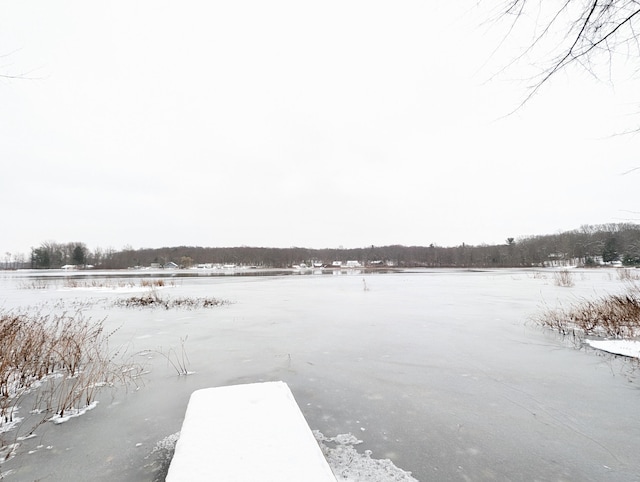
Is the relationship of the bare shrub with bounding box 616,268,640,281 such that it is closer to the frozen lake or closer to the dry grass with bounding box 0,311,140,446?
the frozen lake

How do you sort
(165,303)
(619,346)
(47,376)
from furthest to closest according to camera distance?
(165,303) → (619,346) → (47,376)

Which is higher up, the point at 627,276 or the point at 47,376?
the point at 627,276

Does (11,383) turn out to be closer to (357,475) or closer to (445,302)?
A: (357,475)

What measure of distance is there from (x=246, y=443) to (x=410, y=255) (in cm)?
10429

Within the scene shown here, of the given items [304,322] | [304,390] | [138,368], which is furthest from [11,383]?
[304,322]

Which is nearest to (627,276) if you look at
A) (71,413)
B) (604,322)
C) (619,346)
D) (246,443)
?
(604,322)

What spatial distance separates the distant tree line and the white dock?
71989 mm

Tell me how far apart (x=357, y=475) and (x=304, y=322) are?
21.7 ft

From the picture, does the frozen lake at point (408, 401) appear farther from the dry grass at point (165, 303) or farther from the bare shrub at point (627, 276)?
the bare shrub at point (627, 276)

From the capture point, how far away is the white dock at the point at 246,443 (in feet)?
6.13

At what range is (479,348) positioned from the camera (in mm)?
6133

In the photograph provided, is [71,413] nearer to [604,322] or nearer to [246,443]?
[246,443]

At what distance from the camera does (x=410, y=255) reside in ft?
333

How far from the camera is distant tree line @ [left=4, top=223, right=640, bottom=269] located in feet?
222
